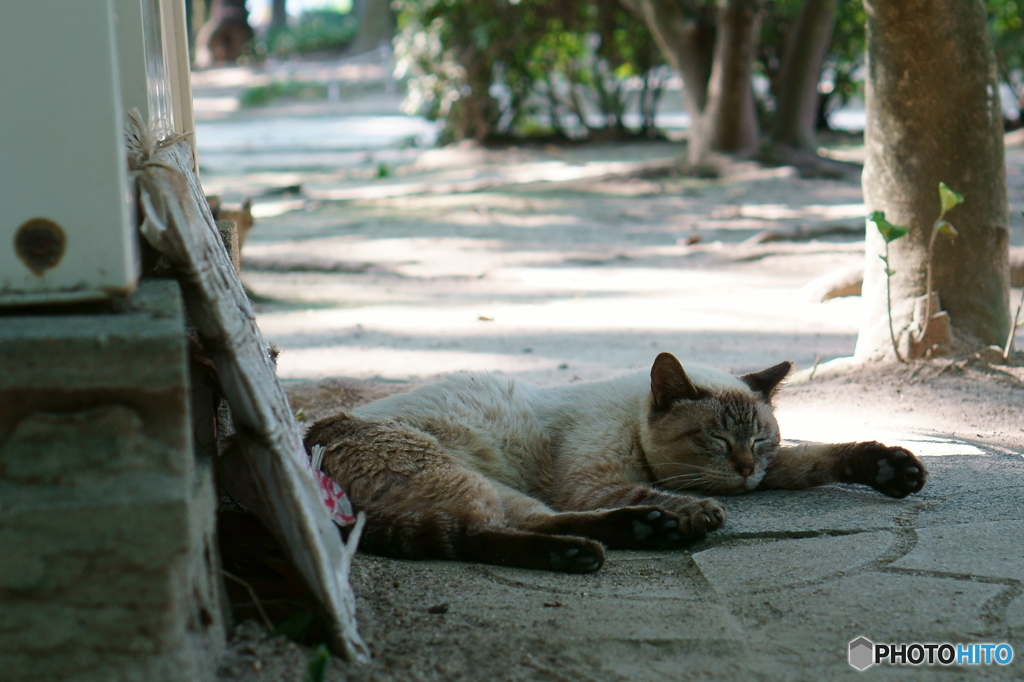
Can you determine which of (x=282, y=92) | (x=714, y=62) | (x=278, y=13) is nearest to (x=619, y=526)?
(x=714, y=62)

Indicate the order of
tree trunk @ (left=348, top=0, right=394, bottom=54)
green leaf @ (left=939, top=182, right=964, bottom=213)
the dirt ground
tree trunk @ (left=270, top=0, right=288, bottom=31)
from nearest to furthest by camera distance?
the dirt ground
green leaf @ (left=939, top=182, right=964, bottom=213)
tree trunk @ (left=348, top=0, right=394, bottom=54)
tree trunk @ (left=270, top=0, right=288, bottom=31)

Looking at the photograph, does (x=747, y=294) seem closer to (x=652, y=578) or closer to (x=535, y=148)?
(x=652, y=578)

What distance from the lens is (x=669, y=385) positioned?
324 centimetres

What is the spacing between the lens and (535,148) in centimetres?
1756

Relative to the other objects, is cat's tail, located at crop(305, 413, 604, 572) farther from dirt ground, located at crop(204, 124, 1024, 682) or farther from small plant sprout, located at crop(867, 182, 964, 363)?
small plant sprout, located at crop(867, 182, 964, 363)

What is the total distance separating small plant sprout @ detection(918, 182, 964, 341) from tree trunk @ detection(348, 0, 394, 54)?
2975 centimetres

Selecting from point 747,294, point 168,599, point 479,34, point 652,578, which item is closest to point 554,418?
point 652,578

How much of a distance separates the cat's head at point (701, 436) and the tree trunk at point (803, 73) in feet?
36.0

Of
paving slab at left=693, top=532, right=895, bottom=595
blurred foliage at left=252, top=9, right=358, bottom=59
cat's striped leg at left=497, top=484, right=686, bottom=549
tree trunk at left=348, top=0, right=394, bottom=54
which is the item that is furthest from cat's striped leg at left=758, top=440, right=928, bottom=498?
blurred foliage at left=252, top=9, right=358, bottom=59

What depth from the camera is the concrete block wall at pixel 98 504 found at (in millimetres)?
1579

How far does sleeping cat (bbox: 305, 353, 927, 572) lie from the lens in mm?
2623

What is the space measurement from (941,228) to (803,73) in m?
10.1

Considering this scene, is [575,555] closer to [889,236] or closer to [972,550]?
[972,550]

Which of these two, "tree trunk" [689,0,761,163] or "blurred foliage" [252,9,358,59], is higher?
"blurred foliage" [252,9,358,59]
